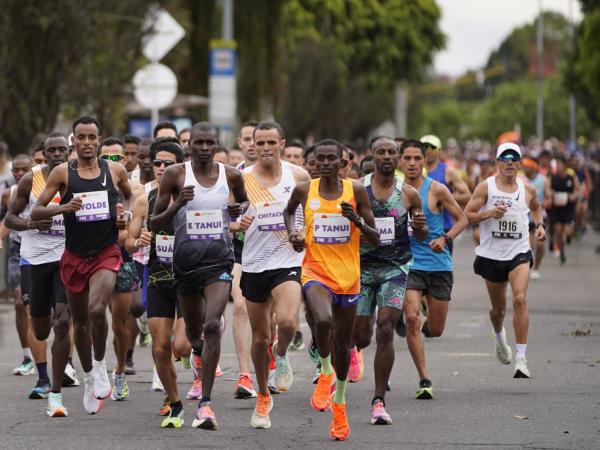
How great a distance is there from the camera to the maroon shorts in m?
10.9

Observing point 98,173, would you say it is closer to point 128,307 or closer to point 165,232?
point 165,232

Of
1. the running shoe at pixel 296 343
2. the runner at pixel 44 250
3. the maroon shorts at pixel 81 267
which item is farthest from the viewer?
the running shoe at pixel 296 343

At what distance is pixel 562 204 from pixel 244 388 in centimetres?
1626

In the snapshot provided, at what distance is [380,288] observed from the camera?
1110 cm

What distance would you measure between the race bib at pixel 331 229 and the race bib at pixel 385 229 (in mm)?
651

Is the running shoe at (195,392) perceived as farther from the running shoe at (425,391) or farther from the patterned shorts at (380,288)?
the running shoe at (425,391)

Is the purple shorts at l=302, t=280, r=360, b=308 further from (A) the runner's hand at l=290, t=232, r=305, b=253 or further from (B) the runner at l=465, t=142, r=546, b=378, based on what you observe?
(B) the runner at l=465, t=142, r=546, b=378

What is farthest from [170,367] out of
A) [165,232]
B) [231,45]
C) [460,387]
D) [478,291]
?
[231,45]

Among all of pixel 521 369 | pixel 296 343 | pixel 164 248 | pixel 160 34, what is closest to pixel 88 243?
pixel 164 248

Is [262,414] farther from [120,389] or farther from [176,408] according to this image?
[120,389]

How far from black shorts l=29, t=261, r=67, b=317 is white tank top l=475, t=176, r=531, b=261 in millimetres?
3806

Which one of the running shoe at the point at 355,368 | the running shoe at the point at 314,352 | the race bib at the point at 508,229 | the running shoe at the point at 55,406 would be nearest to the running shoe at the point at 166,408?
the running shoe at the point at 55,406

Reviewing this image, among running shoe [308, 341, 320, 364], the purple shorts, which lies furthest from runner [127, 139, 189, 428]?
running shoe [308, 341, 320, 364]

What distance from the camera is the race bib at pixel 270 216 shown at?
1122 centimetres
